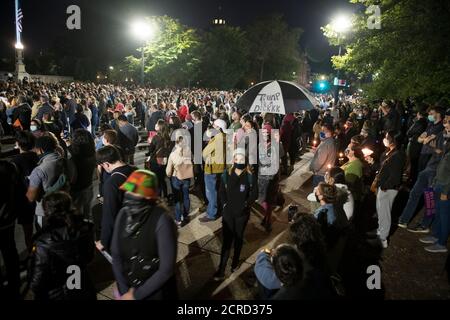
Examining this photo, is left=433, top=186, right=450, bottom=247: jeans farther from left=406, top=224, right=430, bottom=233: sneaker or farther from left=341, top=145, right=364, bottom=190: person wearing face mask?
left=341, top=145, right=364, bottom=190: person wearing face mask

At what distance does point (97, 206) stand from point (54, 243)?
13.5 ft

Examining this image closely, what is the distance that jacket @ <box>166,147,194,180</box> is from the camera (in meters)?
5.94

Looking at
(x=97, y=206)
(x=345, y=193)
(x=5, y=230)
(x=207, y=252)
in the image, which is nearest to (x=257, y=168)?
(x=207, y=252)

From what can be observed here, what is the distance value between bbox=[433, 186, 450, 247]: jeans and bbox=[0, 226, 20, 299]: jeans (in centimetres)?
612

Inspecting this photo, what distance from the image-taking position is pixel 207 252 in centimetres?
525

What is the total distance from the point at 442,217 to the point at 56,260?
5.57 m

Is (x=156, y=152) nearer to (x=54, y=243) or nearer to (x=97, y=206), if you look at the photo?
(x=97, y=206)

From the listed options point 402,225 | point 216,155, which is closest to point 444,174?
point 402,225

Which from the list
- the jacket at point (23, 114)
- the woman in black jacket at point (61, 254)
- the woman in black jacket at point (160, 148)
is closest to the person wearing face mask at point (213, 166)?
the woman in black jacket at point (160, 148)

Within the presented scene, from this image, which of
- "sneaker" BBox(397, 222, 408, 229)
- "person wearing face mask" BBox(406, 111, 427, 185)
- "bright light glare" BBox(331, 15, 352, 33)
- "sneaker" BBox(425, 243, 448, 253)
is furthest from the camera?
"bright light glare" BBox(331, 15, 352, 33)

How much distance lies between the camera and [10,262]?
3879mm

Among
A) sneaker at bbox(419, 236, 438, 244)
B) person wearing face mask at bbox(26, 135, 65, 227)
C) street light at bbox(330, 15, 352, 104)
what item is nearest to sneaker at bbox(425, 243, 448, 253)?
sneaker at bbox(419, 236, 438, 244)

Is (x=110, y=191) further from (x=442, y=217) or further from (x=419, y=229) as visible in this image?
(x=419, y=229)

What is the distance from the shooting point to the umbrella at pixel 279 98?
22.3 feet
